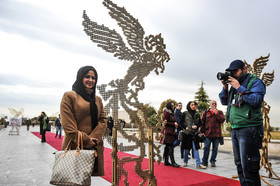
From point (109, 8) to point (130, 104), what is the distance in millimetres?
1280

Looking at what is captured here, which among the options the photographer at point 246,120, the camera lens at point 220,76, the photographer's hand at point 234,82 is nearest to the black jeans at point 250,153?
the photographer at point 246,120

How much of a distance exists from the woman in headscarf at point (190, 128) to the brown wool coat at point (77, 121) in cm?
369

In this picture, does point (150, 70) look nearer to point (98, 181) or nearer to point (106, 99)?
point (106, 99)

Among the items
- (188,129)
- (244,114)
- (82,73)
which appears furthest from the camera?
(188,129)

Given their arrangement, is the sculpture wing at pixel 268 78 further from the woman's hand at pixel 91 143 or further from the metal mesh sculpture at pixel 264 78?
the woman's hand at pixel 91 143

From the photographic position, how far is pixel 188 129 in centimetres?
576

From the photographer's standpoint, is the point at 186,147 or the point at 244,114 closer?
the point at 244,114

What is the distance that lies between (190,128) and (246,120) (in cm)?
325

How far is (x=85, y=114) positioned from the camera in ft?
7.76

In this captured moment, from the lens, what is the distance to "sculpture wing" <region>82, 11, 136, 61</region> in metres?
2.69

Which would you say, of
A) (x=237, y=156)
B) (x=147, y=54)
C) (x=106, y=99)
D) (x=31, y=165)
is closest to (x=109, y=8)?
(x=147, y=54)

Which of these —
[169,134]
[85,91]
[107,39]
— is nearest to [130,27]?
[107,39]

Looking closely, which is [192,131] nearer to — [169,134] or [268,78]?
[169,134]

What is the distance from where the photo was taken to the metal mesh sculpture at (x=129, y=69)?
273 cm
